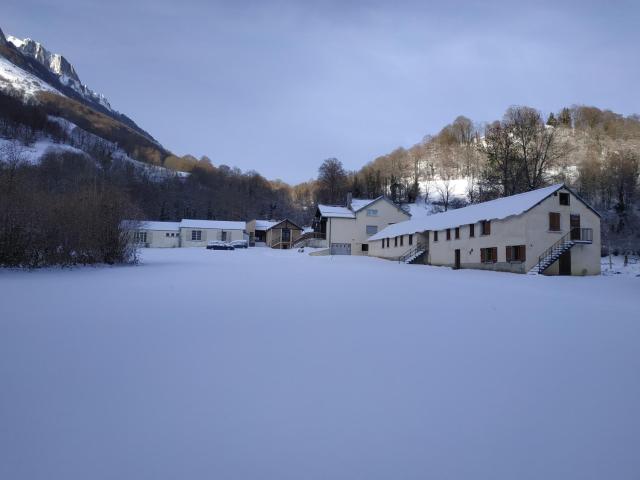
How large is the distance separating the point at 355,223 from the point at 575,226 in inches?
1042

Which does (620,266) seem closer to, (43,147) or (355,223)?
(355,223)

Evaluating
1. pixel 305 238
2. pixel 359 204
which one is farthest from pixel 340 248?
pixel 305 238

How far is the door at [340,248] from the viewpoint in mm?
47625

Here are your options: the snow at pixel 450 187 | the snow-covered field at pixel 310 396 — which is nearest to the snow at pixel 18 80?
the snow at pixel 450 187

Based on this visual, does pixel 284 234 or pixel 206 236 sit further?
pixel 284 234

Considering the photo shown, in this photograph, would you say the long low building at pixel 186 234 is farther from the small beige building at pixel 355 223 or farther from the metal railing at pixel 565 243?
the metal railing at pixel 565 243

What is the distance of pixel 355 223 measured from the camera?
160 ft

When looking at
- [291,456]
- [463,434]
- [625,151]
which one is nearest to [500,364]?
[463,434]

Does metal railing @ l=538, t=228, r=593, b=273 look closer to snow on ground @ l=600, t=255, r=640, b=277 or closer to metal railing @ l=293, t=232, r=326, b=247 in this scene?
snow on ground @ l=600, t=255, r=640, b=277

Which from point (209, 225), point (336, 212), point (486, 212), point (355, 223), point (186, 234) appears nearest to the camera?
point (486, 212)

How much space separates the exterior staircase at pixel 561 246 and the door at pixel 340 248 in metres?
26.5

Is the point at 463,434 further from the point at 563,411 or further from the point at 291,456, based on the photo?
the point at 291,456

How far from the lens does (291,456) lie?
300cm

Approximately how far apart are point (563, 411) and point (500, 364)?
1.38 meters
